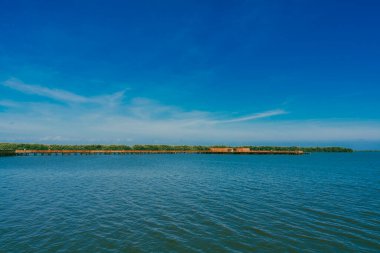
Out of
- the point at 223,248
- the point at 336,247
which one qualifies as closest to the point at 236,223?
the point at 223,248

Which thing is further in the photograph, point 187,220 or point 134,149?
point 134,149

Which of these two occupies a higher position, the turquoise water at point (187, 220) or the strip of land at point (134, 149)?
the strip of land at point (134, 149)

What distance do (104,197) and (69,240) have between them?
9890 millimetres

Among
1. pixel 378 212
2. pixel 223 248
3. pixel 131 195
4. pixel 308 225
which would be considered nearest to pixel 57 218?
pixel 131 195

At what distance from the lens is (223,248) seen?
458 inches

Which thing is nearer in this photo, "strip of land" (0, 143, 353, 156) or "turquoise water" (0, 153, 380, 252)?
"turquoise water" (0, 153, 380, 252)

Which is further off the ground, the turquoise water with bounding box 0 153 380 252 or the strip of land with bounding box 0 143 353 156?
the strip of land with bounding box 0 143 353 156

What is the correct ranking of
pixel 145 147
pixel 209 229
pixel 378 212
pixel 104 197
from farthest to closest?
pixel 145 147 → pixel 104 197 → pixel 378 212 → pixel 209 229

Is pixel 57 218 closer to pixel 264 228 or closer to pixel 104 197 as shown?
pixel 104 197

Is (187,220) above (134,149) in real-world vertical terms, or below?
below

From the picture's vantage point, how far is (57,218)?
16.0 metres

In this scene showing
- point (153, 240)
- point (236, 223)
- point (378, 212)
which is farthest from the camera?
point (378, 212)

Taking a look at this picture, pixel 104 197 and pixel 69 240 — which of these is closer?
pixel 69 240

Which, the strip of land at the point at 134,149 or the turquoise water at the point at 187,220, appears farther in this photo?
the strip of land at the point at 134,149
